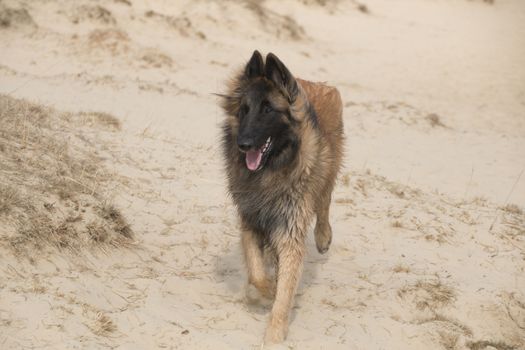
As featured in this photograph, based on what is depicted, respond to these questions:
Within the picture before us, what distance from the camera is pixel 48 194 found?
16.8 ft

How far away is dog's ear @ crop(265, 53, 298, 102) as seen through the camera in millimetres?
4281

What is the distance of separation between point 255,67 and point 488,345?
103 inches

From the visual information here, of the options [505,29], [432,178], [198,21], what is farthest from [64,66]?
[505,29]

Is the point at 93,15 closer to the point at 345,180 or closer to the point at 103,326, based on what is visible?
the point at 345,180

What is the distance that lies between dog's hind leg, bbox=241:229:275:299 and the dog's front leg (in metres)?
0.13

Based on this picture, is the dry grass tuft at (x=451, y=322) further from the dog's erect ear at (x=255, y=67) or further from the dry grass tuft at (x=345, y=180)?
the dry grass tuft at (x=345, y=180)

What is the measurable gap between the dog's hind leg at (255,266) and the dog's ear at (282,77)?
3.71ft

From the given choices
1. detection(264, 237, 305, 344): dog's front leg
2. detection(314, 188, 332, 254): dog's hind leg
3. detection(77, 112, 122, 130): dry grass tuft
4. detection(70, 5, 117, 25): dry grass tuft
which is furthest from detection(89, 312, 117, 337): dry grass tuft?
detection(70, 5, 117, 25): dry grass tuft

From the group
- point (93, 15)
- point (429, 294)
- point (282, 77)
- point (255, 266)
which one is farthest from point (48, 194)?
point (93, 15)

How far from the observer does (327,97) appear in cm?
554

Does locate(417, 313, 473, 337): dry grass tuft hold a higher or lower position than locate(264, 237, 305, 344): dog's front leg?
lower

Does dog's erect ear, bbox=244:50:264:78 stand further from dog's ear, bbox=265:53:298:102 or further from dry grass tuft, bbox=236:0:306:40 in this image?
dry grass tuft, bbox=236:0:306:40

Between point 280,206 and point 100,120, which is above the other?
point 280,206

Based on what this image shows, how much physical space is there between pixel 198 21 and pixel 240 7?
5.89ft
